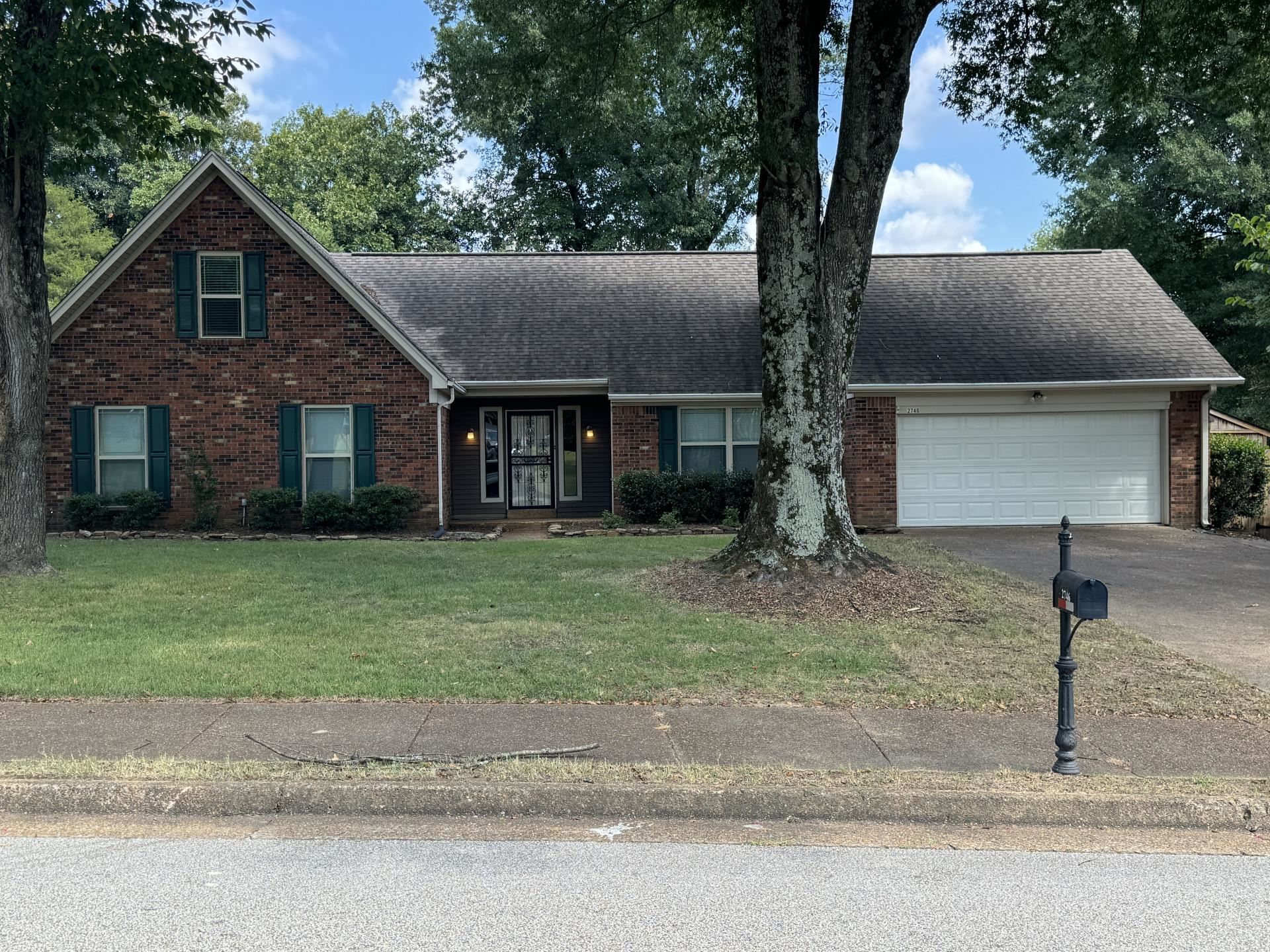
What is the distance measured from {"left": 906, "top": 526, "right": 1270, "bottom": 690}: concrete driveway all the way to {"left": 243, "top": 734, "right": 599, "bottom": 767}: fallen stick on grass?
530 centimetres

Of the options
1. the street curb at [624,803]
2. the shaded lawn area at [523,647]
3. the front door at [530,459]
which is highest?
the front door at [530,459]

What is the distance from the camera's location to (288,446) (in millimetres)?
16984

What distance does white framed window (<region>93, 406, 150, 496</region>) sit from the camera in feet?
55.4

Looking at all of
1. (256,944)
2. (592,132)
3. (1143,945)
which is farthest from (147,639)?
(592,132)

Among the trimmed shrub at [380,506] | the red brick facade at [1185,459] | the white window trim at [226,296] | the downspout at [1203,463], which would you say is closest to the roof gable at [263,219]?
the white window trim at [226,296]

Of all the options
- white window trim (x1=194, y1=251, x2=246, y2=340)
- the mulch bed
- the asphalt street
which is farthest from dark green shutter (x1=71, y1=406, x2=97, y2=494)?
the asphalt street

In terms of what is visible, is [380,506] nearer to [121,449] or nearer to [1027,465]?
[121,449]

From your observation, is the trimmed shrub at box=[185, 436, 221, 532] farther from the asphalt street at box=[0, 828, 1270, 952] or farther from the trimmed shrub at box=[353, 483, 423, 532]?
the asphalt street at box=[0, 828, 1270, 952]

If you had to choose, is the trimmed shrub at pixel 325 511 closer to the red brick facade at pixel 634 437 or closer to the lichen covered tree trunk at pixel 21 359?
the red brick facade at pixel 634 437

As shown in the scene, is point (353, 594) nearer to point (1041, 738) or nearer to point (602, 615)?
point (602, 615)

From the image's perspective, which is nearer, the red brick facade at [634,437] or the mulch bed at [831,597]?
the mulch bed at [831,597]

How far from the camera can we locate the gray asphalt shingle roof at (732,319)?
18000mm

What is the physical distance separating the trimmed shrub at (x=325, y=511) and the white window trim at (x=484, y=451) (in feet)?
11.3

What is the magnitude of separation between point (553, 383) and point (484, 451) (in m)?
2.52
